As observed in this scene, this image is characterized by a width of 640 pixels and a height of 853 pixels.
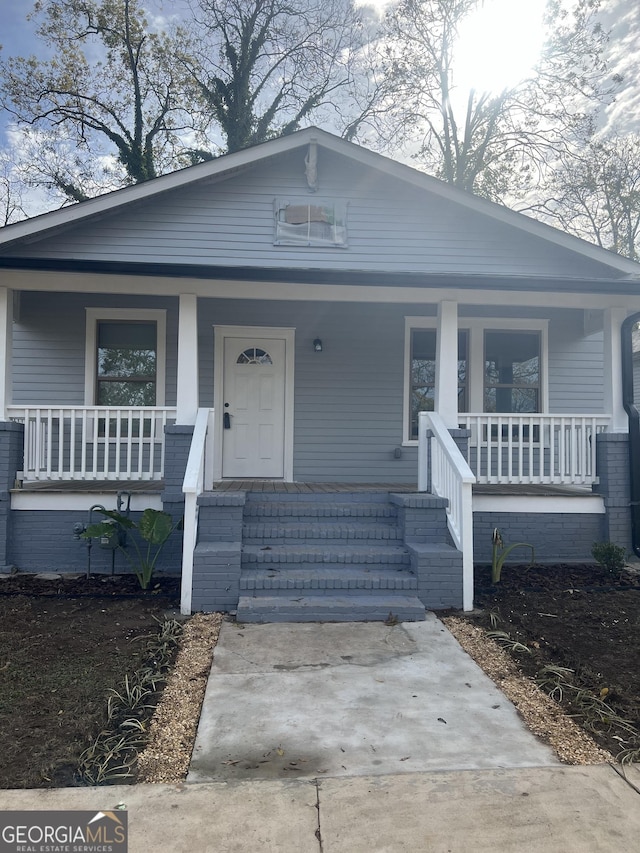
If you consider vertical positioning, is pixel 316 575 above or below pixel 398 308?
below

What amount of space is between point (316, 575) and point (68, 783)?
109 inches

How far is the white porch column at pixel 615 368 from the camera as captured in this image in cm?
665

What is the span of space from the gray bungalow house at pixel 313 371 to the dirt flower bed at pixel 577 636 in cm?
48

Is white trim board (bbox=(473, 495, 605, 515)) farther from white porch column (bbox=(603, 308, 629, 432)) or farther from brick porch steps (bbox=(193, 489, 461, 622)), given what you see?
brick porch steps (bbox=(193, 489, 461, 622))

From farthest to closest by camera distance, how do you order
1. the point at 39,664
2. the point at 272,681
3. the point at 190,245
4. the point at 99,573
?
the point at 190,245
the point at 99,573
the point at 39,664
the point at 272,681

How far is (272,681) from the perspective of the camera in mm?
3557

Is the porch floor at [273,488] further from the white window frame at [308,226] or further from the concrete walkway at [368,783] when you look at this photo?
the white window frame at [308,226]

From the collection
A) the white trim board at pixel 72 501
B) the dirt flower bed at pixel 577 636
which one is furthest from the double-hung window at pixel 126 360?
the dirt flower bed at pixel 577 636

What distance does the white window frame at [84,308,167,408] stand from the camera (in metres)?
Answer: 7.88

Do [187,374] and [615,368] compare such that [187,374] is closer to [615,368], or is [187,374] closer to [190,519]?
[190,519]

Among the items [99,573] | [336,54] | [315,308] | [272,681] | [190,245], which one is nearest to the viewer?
[272,681]

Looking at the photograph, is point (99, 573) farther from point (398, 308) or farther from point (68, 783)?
point (398, 308)

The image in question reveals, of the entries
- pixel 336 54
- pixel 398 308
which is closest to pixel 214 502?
pixel 398 308

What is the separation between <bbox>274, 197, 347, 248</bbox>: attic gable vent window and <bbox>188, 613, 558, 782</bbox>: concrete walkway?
5315mm
